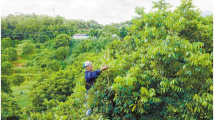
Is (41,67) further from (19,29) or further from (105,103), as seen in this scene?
(105,103)

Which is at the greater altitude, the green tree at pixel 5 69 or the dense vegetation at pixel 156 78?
the dense vegetation at pixel 156 78

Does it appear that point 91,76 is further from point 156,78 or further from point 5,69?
point 5,69

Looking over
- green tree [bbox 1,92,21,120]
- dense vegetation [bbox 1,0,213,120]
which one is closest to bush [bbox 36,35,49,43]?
green tree [bbox 1,92,21,120]

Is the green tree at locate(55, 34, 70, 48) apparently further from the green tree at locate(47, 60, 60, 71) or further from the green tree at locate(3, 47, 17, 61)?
the green tree at locate(3, 47, 17, 61)

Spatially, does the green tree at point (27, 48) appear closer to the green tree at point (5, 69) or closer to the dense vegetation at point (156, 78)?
the green tree at point (5, 69)

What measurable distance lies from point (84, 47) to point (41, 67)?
10858 mm

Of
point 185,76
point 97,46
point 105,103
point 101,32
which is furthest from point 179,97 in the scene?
point 101,32

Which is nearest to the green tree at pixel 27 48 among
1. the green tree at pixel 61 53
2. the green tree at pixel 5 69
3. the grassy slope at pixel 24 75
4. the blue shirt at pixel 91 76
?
the grassy slope at pixel 24 75

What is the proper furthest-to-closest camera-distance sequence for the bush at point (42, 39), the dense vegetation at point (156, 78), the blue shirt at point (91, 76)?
the bush at point (42, 39) → the blue shirt at point (91, 76) → the dense vegetation at point (156, 78)

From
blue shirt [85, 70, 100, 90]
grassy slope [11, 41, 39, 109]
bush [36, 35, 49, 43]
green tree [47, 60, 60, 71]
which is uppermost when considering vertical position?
bush [36, 35, 49, 43]

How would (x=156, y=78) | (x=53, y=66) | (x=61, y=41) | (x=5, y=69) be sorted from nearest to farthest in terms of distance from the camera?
(x=156, y=78), (x=5, y=69), (x=53, y=66), (x=61, y=41)

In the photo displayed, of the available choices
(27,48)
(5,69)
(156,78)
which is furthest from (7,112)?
(27,48)

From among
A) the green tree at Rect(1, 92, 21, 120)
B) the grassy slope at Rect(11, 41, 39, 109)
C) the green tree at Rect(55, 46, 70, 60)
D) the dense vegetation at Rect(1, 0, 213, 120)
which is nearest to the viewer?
the dense vegetation at Rect(1, 0, 213, 120)

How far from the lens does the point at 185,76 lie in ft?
12.9
